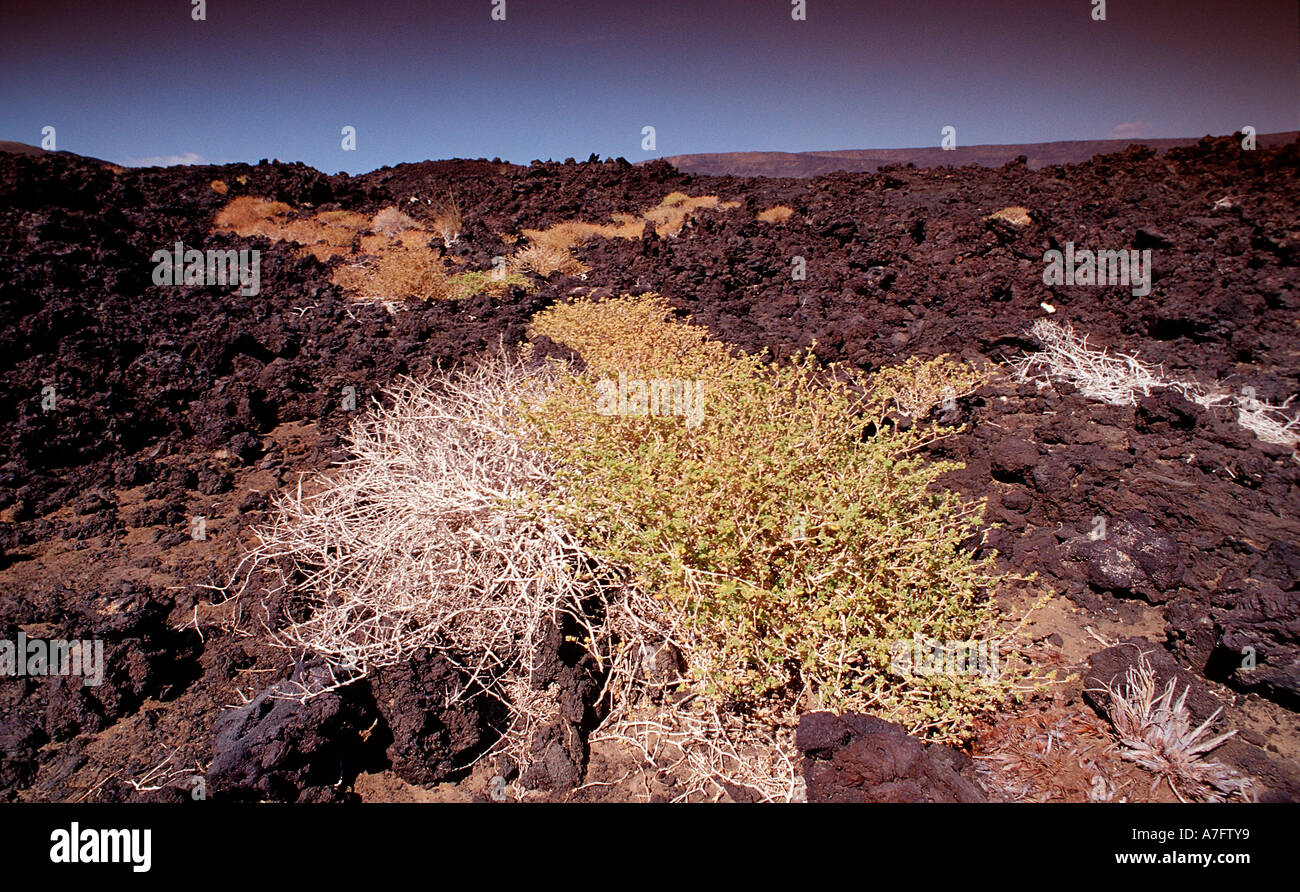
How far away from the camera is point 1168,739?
2.19 meters

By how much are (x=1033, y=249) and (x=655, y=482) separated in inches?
278

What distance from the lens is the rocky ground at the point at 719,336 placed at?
235 cm

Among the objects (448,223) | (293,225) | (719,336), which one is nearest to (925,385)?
(719,336)

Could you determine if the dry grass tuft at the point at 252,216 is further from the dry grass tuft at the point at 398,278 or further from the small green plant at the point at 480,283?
the small green plant at the point at 480,283

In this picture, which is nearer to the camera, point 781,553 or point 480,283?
point 781,553

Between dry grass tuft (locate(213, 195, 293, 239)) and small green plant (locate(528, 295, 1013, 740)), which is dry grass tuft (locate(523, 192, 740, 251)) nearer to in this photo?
dry grass tuft (locate(213, 195, 293, 239))

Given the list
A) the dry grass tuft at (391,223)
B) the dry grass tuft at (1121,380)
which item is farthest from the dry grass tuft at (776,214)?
the dry grass tuft at (391,223)

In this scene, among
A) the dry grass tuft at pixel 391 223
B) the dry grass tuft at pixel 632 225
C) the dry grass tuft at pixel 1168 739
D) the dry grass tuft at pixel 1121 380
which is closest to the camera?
the dry grass tuft at pixel 1168 739

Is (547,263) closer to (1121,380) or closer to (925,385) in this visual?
(925,385)

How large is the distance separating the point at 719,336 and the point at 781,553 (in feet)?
12.1

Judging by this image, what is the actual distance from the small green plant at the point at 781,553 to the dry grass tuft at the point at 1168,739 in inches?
16.2

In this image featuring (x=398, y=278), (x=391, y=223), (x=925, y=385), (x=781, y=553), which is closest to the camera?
(x=781, y=553)

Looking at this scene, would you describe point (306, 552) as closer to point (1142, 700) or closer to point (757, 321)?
point (1142, 700)
